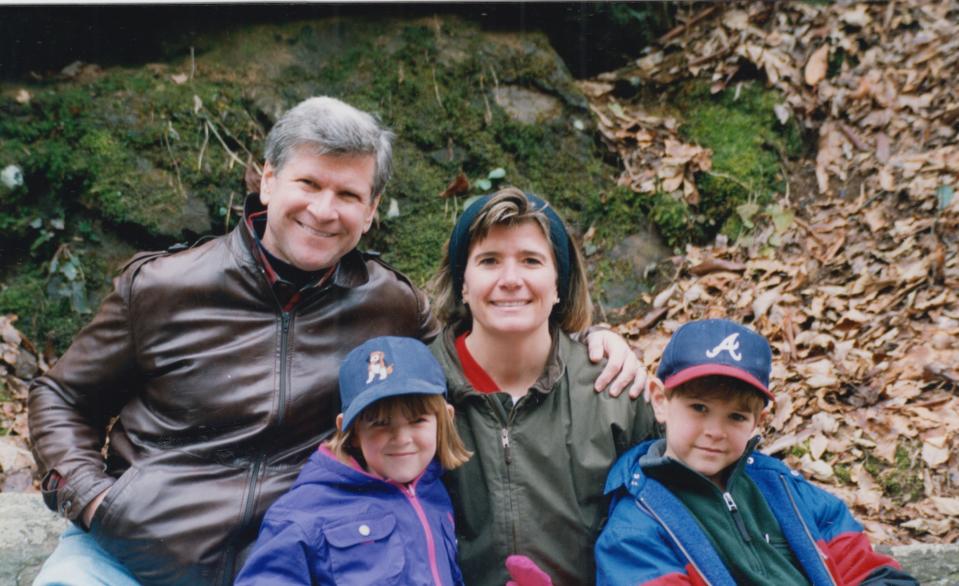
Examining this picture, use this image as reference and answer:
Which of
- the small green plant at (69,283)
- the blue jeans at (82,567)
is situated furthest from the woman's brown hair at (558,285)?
the small green plant at (69,283)

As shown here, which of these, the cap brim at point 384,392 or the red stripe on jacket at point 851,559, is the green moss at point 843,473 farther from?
the cap brim at point 384,392

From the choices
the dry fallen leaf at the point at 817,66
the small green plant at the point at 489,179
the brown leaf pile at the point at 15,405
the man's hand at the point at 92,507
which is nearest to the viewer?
the man's hand at the point at 92,507

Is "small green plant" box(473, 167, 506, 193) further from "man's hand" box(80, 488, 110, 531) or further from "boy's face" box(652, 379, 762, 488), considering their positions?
"man's hand" box(80, 488, 110, 531)

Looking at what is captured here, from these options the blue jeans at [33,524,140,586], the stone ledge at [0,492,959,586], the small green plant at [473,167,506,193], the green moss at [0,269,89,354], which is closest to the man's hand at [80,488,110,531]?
the blue jeans at [33,524,140,586]

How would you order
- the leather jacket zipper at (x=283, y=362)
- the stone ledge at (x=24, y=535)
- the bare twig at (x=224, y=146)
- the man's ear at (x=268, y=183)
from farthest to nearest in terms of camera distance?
the bare twig at (x=224, y=146) < the stone ledge at (x=24, y=535) < the man's ear at (x=268, y=183) < the leather jacket zipper at (x=283, y=362)

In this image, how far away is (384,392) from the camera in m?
2.83

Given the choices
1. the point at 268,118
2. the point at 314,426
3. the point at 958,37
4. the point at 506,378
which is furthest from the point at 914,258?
the point at 268,118

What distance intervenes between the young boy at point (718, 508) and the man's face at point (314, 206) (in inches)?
53.8

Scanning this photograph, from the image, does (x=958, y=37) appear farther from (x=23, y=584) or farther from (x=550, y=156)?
(x=23, y=584)

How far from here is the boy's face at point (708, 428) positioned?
9.51 ft

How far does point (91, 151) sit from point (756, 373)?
16.6ft

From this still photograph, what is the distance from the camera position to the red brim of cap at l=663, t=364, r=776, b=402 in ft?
9.33

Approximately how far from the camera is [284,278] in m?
3.31

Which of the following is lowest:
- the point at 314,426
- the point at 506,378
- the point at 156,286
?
the point at 314,426
